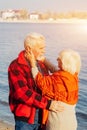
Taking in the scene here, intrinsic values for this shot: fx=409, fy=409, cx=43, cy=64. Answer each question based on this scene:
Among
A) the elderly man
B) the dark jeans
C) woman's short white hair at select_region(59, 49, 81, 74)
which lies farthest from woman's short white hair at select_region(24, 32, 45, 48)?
the dark jeans

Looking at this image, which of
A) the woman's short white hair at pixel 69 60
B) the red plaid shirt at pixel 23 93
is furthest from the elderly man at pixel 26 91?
the woman's short white hair at pixel 69 60

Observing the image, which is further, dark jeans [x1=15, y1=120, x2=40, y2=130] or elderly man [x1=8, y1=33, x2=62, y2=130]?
dark jeans [x1=15, y1=120, x2=40, y2=130]

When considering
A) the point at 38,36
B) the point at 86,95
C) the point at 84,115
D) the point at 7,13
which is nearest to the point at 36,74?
the point at 38,36

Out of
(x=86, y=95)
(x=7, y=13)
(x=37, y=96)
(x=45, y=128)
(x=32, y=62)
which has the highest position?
(x=32, y=62)

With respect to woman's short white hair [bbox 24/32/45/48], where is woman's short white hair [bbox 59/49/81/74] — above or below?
below

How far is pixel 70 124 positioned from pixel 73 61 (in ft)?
1.83

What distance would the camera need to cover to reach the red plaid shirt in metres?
3.47

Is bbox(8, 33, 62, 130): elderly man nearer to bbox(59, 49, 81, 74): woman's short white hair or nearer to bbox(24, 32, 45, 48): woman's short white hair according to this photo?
bbox(24, 32, 45, 48): woman's short white hair

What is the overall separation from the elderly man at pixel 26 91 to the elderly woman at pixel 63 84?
0.19ft

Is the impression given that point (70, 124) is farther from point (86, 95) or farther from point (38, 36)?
point (86, 95)

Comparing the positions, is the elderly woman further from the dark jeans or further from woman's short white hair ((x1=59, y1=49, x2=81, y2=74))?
the dark jeans

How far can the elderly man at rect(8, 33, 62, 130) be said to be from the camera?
3475 millimetres

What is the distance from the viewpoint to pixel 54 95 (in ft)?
11.4

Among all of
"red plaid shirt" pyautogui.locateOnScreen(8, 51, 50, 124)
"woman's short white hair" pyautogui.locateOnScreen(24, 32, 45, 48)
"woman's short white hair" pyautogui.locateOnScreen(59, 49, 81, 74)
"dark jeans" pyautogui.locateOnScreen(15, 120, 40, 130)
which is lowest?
"dark jeans" pyautogui.locateOnScreen(15, 120, 40, 130)
